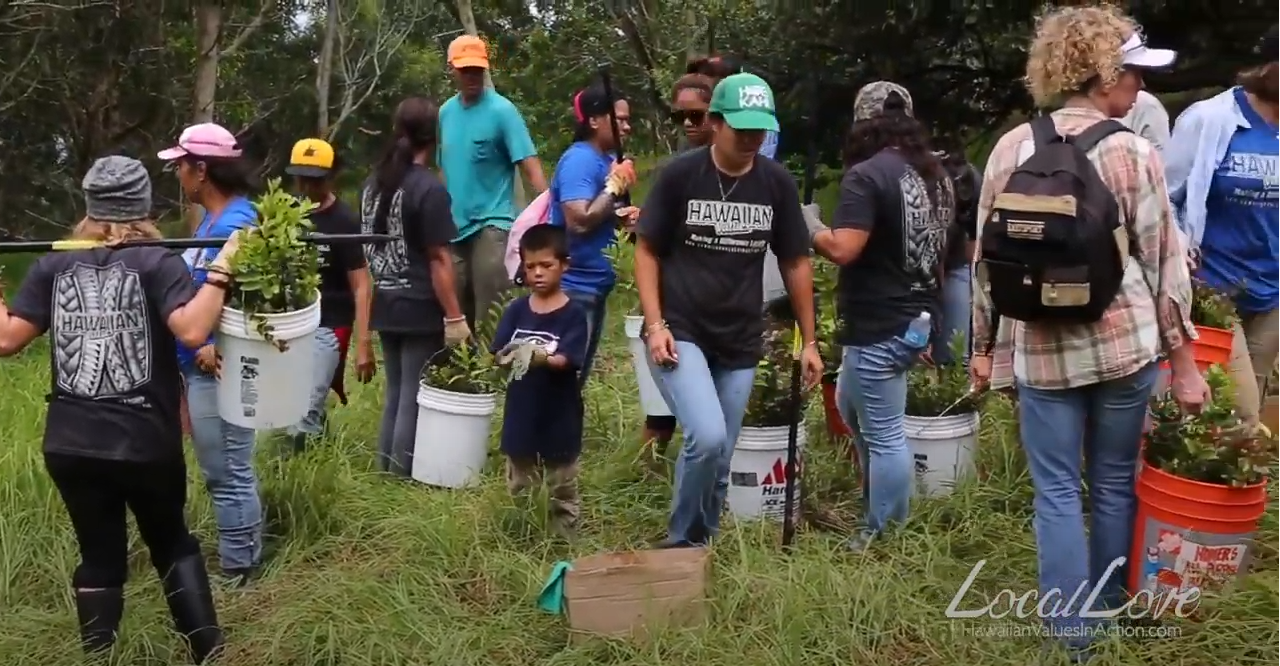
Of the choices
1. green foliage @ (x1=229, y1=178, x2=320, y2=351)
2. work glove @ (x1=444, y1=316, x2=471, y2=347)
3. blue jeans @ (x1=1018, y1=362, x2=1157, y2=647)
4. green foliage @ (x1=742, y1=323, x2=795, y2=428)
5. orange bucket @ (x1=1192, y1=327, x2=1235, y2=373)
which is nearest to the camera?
blue jeans @ (x1=1018, y1=362, x2=1157, y2=647)

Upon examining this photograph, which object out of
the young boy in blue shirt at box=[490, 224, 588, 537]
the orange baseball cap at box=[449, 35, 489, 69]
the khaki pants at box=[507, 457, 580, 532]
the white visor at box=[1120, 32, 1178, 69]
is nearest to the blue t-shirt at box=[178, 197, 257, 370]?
the young boy in blue shirt at box=[490, 224, 588, 537]

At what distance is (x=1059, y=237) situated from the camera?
2.79 meters

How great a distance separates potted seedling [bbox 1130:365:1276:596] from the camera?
3.19m

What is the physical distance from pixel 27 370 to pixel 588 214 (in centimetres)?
418

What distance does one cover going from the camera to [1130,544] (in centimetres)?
332

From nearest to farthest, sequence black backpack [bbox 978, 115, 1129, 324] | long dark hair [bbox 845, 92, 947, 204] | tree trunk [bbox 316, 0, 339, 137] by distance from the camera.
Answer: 1. black backpack [bbox 978, 115, 1129, 324]
2. long dark hair [bbox 845, 92, 947, 204]
3. tree trunk [bbox 316, 0, 339, 137]

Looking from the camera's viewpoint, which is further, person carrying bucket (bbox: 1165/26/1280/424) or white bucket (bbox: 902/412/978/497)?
white bucket (bbox: 902/412/978/497)

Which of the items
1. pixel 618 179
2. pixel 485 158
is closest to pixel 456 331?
pixel 618 179

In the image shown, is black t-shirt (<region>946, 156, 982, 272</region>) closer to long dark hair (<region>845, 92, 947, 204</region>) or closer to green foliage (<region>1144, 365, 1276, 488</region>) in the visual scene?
long dark hair (<region>845, 92, 947, 204</region>)

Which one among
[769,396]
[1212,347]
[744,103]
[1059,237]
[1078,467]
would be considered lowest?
[769,396]

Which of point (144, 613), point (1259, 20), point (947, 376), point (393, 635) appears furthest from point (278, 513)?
point (1259, 20)

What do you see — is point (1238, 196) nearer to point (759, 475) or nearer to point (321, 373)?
point (759, 475)

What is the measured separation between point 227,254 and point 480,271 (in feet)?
7.28

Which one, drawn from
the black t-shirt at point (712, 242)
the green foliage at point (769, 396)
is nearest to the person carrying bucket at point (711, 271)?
the black t-shirt at point (712, 242)
